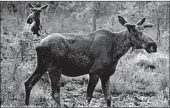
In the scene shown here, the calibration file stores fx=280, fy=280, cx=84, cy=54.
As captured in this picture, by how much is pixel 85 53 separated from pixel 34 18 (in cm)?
191

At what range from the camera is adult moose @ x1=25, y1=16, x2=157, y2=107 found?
528 cm

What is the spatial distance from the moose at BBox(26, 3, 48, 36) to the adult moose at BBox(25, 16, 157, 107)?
1365 mm

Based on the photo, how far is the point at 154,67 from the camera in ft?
44.8

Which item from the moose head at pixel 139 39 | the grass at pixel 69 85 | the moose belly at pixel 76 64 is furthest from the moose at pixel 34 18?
Result: the moose head at pixel 139 39

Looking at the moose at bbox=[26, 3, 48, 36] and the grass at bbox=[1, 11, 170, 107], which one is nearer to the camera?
the moose at bbox=[26, 3, 48, 36]

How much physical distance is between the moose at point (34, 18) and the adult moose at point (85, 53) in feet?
Answer: 4.48

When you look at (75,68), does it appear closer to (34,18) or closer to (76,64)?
(76,64)

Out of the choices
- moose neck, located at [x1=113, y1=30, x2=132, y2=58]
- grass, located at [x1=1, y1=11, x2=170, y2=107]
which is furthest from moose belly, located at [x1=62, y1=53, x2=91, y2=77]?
grass, located at [x1=1, y1=11, x2=170, y2=107]

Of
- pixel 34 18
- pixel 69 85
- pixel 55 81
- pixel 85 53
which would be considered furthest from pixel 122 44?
pixel 69 85

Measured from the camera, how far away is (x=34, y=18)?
6.68 meters

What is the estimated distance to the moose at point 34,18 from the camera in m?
6.53

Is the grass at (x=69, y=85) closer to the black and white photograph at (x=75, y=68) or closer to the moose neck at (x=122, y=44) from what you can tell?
the black and white photograph at (x=75, y=68)

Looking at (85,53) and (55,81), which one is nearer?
(55,81)

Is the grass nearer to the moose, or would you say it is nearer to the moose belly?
the moose
